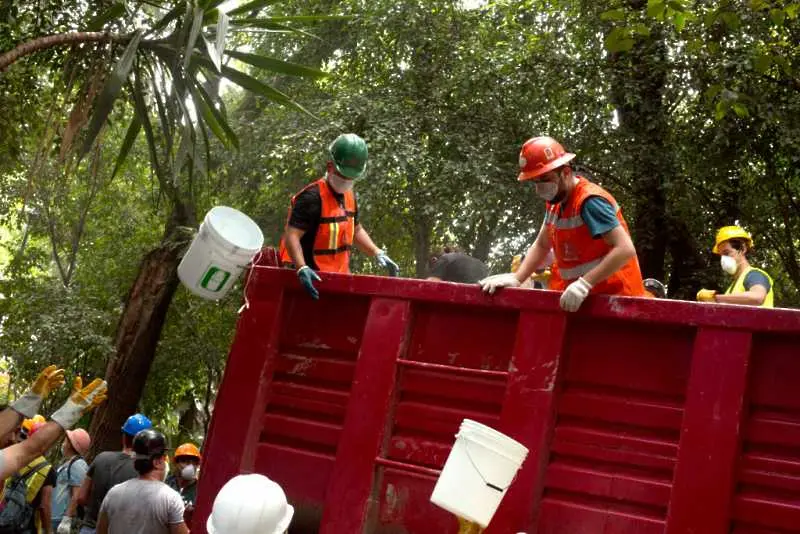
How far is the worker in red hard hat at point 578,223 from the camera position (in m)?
3.82

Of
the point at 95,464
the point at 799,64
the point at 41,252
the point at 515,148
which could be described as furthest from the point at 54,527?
the point at 41,252

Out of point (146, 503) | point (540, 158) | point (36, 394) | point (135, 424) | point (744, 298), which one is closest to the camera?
point (540, 158)

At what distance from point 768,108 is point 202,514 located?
759 centimetres

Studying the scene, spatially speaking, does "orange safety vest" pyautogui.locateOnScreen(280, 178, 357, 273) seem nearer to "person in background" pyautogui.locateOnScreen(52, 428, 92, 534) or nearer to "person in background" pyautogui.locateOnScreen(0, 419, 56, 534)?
"person in background" pyautogui.locateOnScreen(0, 419, 56, 534)

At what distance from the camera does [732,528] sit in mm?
3080

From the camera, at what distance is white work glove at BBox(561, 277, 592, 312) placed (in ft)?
10.9

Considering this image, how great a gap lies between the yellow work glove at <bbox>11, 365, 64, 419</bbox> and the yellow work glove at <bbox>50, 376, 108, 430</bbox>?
4.1 inches

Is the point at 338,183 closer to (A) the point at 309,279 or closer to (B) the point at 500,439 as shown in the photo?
(A) the point at 309,279

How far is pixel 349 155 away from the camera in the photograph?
484cm

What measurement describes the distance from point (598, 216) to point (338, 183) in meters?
1.52

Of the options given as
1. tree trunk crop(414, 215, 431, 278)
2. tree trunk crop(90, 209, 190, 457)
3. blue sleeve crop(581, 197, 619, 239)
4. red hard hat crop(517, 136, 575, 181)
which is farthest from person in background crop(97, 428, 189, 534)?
tree trunk crop(414, 215, 431, 278)

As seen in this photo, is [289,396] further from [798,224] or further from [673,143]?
[798,224]

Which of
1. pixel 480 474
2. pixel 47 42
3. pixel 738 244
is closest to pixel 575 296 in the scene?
pixel 480 474

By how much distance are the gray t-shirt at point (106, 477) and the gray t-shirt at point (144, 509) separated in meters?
1.32
